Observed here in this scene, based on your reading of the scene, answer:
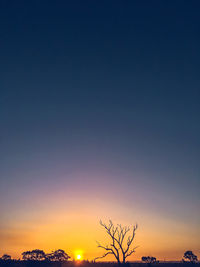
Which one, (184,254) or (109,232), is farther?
(184,254)

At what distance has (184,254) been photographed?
4306 inches

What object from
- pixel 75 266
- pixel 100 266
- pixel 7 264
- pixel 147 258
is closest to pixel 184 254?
pixel 147 258

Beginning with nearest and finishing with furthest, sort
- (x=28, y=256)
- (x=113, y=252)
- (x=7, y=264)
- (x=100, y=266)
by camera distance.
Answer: (x=113, y=252)
(x=7, y=264)
(x=100, y=266)
(x=28, y=256)

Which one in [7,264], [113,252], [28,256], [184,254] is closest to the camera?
[113,252]

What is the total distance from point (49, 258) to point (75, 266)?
1338 cm

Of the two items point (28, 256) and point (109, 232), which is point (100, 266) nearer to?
point (28, 256)

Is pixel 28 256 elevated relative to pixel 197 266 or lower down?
elevated

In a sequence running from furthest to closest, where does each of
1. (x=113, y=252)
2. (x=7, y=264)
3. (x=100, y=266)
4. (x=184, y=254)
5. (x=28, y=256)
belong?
1. (x=184, y=254)
2. (x=28, y=256)
3. (x=100, y=266)
4. (x=7, y=264)
5. (x=113, y=252)

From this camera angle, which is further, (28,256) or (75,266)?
(28,256)

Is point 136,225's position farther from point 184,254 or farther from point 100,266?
point 184,254

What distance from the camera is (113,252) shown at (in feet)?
169

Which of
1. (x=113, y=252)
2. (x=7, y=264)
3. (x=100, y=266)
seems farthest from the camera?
(x=100, y=266)

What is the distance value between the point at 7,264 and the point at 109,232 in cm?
4553

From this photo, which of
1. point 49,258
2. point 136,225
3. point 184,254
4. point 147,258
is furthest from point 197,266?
point 136,225
